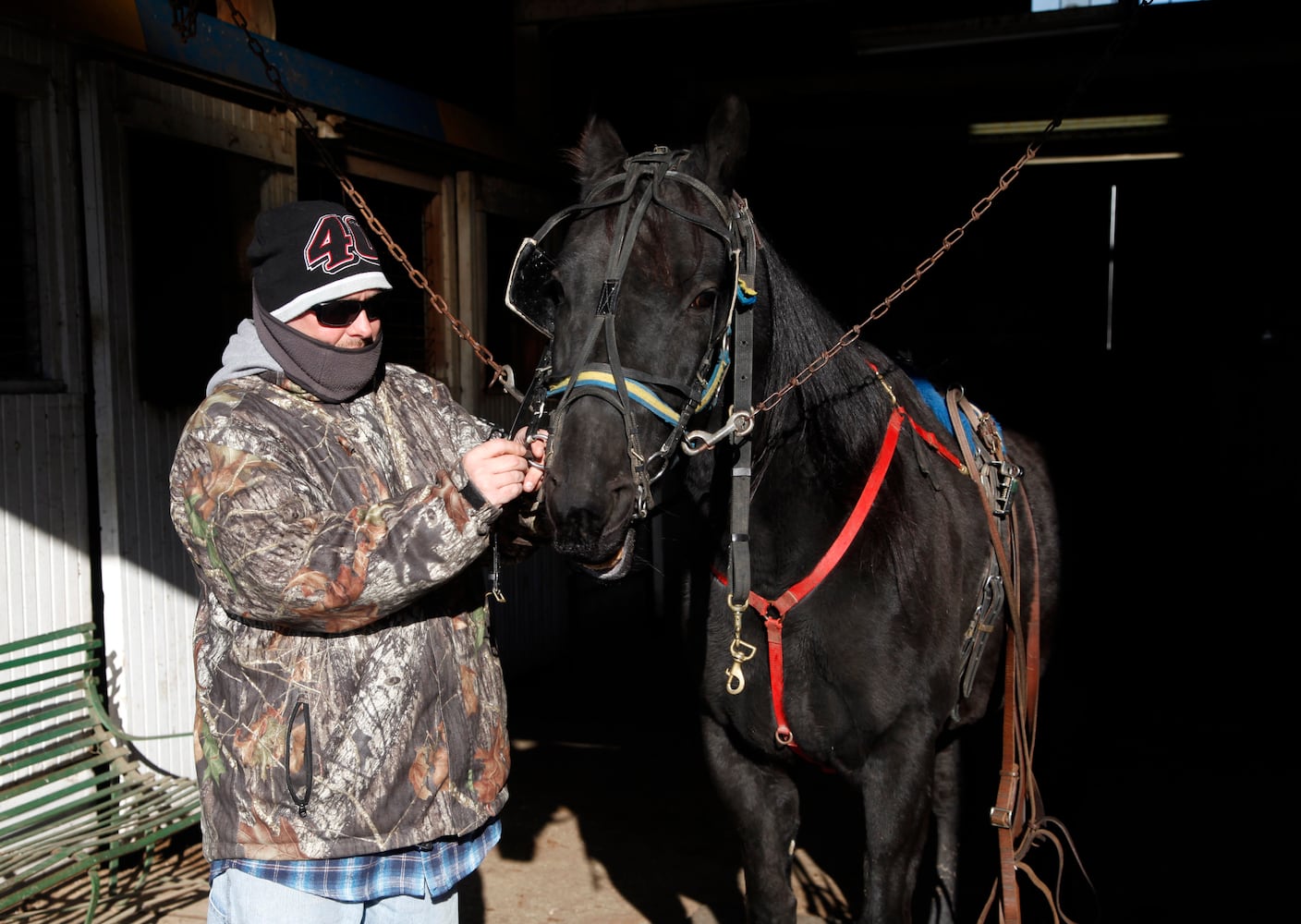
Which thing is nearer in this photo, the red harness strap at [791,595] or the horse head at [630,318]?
the horse head at [630,318]

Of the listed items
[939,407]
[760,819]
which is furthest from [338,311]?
[939,407]

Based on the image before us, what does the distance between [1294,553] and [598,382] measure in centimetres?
670

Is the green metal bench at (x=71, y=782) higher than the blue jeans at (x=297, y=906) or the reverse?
the reverse

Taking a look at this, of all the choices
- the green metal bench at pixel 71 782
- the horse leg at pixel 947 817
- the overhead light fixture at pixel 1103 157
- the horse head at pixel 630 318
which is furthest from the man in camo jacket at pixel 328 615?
the overhead light fixture at pixel 1103 157

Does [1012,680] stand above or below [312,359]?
below

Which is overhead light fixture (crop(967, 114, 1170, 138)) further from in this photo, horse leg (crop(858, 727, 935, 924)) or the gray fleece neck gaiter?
the gray fleece neck gaiter

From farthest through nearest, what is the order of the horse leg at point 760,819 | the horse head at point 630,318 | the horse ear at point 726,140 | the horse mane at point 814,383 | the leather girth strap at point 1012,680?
1. the leather girth strap at point 1012,680
2. the horse leg at point 760,819
3. the horse mane at point 814,383
4. the horse ear at point 726,140
5. the horse head at point 630,318

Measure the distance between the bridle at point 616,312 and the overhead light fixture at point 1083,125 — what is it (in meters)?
4.88

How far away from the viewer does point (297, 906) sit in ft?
5.76

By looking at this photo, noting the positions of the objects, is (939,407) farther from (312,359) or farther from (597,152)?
(312,359)

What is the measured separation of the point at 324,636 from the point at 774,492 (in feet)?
3.20

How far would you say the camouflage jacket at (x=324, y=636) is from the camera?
1.62 meters

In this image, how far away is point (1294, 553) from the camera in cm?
686

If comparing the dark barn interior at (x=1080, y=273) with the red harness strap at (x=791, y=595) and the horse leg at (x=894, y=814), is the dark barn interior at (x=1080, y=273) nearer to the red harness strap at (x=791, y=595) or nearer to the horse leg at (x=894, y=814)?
the red harness strap at (x=791, y=595)
